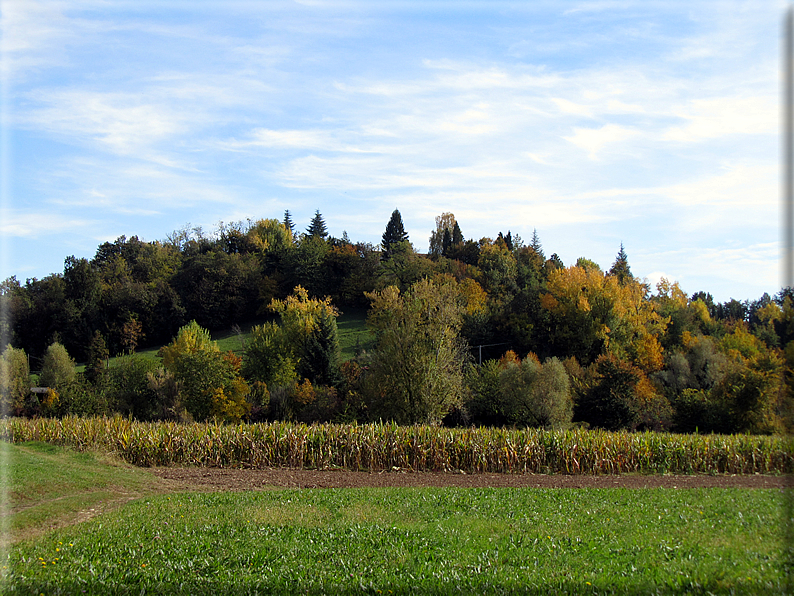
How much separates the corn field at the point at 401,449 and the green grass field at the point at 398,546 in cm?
808

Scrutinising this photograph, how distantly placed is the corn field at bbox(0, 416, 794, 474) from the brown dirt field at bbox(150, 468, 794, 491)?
1018mm

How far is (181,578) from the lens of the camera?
686 cm

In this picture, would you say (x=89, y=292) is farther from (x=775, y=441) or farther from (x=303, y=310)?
(x=775, y=441)

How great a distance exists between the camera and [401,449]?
832 inches

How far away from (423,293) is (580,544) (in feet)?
93.2

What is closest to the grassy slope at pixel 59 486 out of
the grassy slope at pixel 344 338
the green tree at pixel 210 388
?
the green tree at pixel 210 388

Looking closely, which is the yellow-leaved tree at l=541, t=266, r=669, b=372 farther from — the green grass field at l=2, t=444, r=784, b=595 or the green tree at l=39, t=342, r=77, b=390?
the green tree at l=39, t=342, r=77, b=390

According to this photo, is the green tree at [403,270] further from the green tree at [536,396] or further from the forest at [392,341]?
the green tree at [536,396]

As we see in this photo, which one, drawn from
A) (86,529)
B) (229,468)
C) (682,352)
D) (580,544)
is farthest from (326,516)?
(682,352)

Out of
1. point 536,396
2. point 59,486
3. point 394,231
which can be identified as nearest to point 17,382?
point 59,486

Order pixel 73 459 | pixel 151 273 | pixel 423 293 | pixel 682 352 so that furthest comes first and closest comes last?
pixel 151 273 < pixel 682 352 < pixel 423 293 < pixel 73 459

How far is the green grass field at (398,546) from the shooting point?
653 cm

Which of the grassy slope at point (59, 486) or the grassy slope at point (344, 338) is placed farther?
the grassy slope at point (344, 338)

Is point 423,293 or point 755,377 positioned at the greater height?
point 423,293
